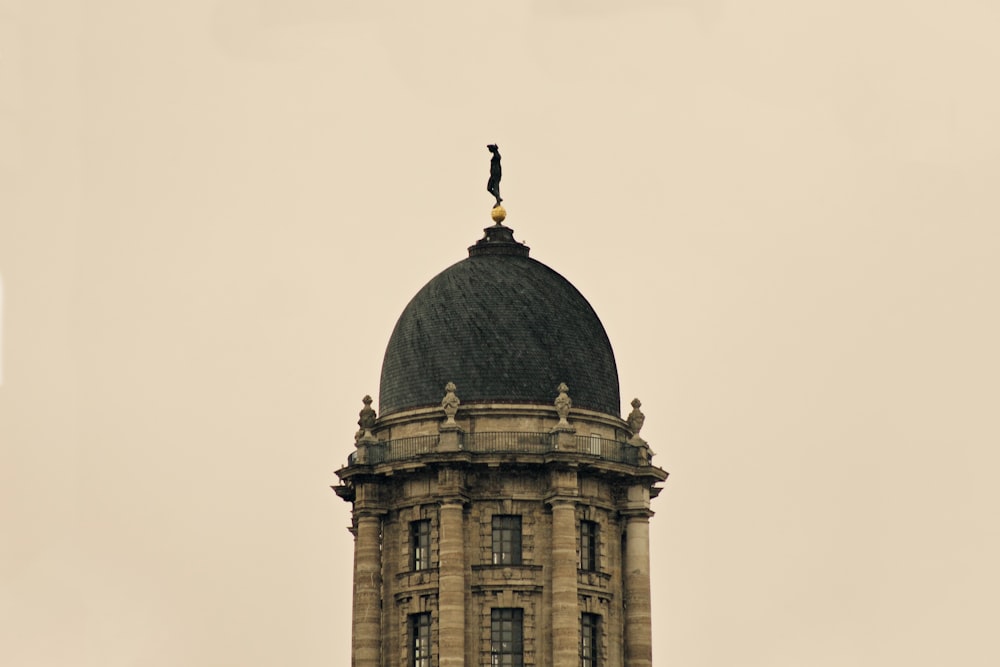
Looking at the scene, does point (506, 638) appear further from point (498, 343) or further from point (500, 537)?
point (498, 343)

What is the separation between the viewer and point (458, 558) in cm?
14675

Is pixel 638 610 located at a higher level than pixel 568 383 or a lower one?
lower

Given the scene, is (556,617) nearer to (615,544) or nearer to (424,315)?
(615,544)

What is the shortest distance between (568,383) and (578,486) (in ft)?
15.3

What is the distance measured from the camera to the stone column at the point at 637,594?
14950 cm

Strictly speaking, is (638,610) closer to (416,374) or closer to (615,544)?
(615,544)

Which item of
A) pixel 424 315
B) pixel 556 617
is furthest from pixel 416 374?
pixel 556 617

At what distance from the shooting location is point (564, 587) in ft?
481

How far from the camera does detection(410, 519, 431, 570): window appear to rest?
14888cm

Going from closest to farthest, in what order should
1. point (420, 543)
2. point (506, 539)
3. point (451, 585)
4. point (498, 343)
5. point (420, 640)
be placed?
point (451, 585) < point (506, 539) < point (420, 640) < point (420, 543) < point (498, 343)

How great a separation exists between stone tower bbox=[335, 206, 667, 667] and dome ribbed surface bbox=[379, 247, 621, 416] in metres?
0.06

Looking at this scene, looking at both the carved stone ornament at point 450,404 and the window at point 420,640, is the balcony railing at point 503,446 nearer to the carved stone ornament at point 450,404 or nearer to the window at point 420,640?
the carved stone ornament at point 450,404

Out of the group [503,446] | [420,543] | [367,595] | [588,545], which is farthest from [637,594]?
[367,595]

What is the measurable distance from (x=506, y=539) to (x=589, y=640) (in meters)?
5.43
